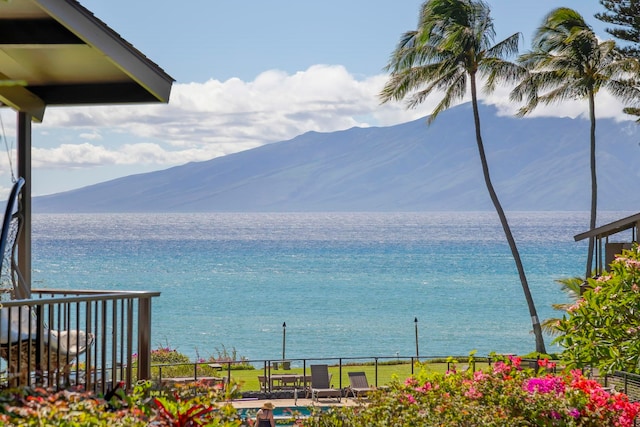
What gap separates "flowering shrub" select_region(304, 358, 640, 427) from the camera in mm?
7332

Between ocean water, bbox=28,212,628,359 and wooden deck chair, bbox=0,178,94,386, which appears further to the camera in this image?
ocean water, bbox=28,212,628,359

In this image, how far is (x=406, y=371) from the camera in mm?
28703

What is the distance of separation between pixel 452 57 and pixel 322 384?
14.9 metres

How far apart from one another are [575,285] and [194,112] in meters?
169

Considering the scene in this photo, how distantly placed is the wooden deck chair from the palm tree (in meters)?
25.6

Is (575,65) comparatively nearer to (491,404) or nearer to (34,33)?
(491,404)

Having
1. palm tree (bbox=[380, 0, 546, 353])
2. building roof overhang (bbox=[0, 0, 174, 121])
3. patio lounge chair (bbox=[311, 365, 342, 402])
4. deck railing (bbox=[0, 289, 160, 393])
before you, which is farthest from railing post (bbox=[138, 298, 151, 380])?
palm tree (bbox=[380, 0, 546, 353])

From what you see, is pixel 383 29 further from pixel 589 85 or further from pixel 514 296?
pixel 589 85

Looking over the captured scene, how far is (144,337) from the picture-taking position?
791cm

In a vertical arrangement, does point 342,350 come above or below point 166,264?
below

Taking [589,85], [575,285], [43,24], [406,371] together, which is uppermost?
[589,85]

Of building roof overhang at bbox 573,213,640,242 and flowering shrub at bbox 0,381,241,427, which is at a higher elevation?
building roof overhang at bbox 573,213,640,242

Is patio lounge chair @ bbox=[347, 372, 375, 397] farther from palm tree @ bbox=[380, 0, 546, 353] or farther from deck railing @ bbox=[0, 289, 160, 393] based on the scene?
deck railing @ bbox=[0, 289, 160, 393]

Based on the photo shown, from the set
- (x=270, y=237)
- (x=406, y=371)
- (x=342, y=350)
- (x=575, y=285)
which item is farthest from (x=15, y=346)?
(x=270, y=237)
